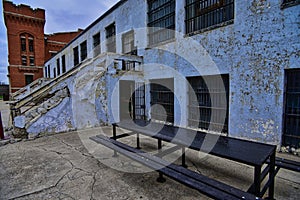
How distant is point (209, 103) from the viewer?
16.5ft

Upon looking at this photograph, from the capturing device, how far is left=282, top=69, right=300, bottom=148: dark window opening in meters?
3.45

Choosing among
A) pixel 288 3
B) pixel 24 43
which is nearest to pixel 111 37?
pixel 288 3

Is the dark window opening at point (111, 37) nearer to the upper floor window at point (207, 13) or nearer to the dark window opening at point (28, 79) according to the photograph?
the upper floor window at point (207, 13)

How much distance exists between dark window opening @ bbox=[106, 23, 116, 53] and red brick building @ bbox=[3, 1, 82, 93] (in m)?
21.4

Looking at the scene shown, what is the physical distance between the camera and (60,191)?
2.40 metres

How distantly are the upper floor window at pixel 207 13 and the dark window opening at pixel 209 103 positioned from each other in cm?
162

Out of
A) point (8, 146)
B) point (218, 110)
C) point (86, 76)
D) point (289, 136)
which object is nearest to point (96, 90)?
point (86, 76)

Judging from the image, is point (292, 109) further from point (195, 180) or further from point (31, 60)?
point (31, 60)

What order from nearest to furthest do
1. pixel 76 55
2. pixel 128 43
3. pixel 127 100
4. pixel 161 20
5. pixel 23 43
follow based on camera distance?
1. pixel 161 20
2. pixel 127 100
3. pixel 128 43
4. pixel 76 55
5. pixel 23 43

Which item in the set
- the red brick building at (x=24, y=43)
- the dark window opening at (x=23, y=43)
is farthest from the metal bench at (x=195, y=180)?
the dark window opening at (x=23, y=43)

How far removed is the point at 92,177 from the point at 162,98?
4311mm

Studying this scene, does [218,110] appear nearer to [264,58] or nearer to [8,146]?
[264,58]

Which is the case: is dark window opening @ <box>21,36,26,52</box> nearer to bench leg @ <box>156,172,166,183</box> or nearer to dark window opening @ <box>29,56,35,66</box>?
dark window opening @ <box>29,56,35,66</box>

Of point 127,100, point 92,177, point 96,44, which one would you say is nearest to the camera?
point 92,177
